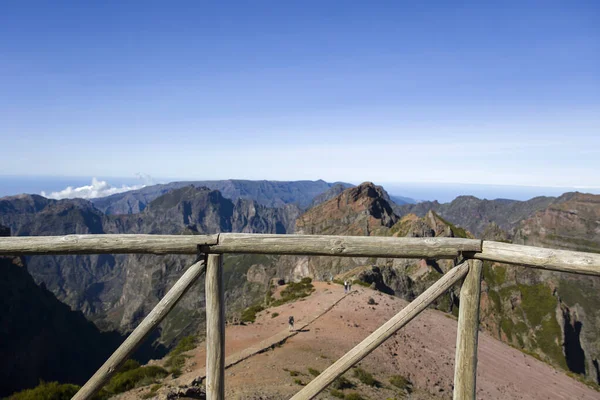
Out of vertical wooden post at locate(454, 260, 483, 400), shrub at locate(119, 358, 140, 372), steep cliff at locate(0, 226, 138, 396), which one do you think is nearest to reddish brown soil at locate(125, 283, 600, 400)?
shrub at locate(119, 358, 140, 372)

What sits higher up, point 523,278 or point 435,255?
point 435,255

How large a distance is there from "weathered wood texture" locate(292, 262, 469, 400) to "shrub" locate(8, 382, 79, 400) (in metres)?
11.2

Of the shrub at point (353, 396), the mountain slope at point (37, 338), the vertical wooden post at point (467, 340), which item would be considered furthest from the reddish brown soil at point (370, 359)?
the mountain slope at point (37, 338)

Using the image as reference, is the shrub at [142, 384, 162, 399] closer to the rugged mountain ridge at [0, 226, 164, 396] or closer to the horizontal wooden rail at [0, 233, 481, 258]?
the horizontal wooden rail at [0, 233, 481, 258]

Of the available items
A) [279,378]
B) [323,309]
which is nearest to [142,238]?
[279,378]

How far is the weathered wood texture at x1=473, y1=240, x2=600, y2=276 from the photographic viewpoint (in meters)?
3.65

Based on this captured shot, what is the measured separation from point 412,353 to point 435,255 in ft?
65.8

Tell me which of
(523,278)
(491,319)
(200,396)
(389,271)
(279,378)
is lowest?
(491,319)

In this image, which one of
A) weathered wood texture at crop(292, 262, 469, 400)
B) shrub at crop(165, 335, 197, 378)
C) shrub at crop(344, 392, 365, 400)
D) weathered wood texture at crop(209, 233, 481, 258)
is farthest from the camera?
shrub at crop(165, 335, 197, 378)

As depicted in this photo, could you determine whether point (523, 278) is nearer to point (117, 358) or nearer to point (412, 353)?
point (412, 353)

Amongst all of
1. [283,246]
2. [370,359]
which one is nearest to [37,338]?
[370,359]

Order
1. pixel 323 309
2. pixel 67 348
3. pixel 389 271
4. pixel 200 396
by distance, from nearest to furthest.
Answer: pixel 200 396 < pixel 323 309 < pixel 389 271 < pixel 67 348

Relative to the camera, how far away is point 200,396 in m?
10.1

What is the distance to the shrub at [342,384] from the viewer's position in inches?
547
